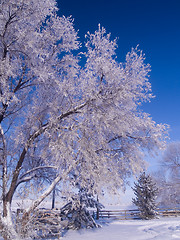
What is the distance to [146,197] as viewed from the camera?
22.3 meters

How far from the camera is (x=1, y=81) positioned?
749cm

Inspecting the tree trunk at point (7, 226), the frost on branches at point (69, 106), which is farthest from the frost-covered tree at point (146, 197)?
the tree trunk at point (7, 226)

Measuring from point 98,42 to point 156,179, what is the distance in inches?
1043

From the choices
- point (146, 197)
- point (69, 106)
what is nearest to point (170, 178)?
point (146, 197)

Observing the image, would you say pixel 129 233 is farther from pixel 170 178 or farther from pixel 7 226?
pixel 170 178

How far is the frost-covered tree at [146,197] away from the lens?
2170 cm

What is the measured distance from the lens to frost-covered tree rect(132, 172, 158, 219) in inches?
854

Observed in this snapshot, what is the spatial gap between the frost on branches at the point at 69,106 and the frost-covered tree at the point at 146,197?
14.6m

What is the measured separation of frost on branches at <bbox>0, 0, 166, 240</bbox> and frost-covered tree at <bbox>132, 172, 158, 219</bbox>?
14648 millimetres

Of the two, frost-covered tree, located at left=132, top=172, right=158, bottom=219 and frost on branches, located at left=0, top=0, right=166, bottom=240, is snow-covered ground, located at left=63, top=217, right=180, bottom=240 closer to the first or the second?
frost on branches, located at left=0, top=0, right=166, bottom=240

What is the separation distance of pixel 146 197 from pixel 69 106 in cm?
1818

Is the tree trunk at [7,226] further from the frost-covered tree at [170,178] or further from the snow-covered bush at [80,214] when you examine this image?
the frost-covered tree at [170,178]

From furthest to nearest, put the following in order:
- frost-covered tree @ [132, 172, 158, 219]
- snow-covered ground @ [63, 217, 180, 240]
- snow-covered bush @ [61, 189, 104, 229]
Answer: frost-covered tree @ [132, 172, 158, 219] < snow-covered bush @ [61, 189, 104, 229] < snow-covered ground @ [63, 217, 180, 240]

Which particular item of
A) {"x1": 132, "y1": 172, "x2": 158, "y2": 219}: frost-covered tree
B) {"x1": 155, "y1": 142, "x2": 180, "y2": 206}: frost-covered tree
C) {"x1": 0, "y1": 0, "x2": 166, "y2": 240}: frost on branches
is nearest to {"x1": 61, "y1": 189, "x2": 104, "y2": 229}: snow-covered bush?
{"x1": 0, "y1": 0, "x2": 166, "y2": 240}: frost on branches
